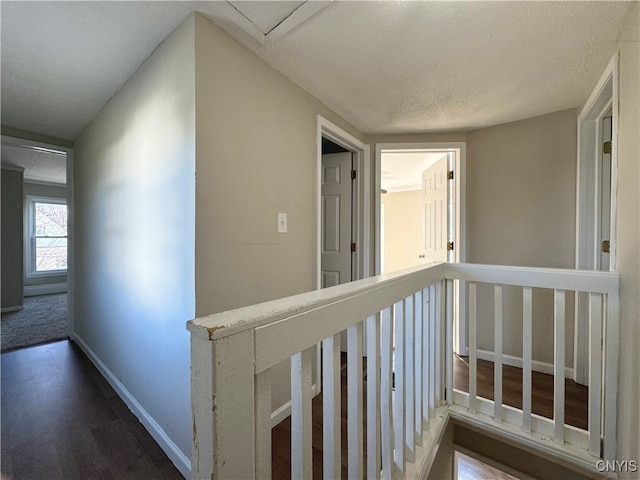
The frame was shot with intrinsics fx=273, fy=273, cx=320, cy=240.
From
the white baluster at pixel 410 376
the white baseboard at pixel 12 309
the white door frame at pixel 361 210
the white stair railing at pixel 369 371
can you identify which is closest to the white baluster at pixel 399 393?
the white stair railing at pixel 369 371

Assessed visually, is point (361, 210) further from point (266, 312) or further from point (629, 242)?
point (266, 312)

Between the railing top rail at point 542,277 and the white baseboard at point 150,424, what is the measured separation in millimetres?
1759

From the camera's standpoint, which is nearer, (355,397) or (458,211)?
(355,397)

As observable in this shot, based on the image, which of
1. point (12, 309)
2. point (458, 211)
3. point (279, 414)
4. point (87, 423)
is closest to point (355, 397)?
point (279, 414)

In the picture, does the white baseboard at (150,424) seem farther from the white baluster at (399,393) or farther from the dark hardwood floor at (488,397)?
the white baluster at (399,393)

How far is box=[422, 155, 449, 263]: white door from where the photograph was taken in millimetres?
2890

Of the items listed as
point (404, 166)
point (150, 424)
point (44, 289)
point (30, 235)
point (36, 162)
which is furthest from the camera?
point (44, 289)

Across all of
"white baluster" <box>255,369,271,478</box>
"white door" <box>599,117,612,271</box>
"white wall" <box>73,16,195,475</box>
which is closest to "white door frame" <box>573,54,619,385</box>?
"white door" <box>599,117,612,271</box>

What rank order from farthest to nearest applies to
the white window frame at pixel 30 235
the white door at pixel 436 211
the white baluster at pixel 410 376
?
the white window frame at pixel 30 235, the white door at pixel 436 211, the white baluster at pixel 410 376

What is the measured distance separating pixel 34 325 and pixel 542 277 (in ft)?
17.9

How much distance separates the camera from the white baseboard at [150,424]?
139 cm

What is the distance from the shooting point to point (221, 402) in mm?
470

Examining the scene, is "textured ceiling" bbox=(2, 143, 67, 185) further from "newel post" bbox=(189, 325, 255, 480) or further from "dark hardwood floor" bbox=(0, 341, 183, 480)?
"newel post" bbox=(189, 325, 255, 480)

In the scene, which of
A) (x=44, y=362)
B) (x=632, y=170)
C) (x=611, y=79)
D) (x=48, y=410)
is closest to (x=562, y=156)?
(x=611, y=79)
